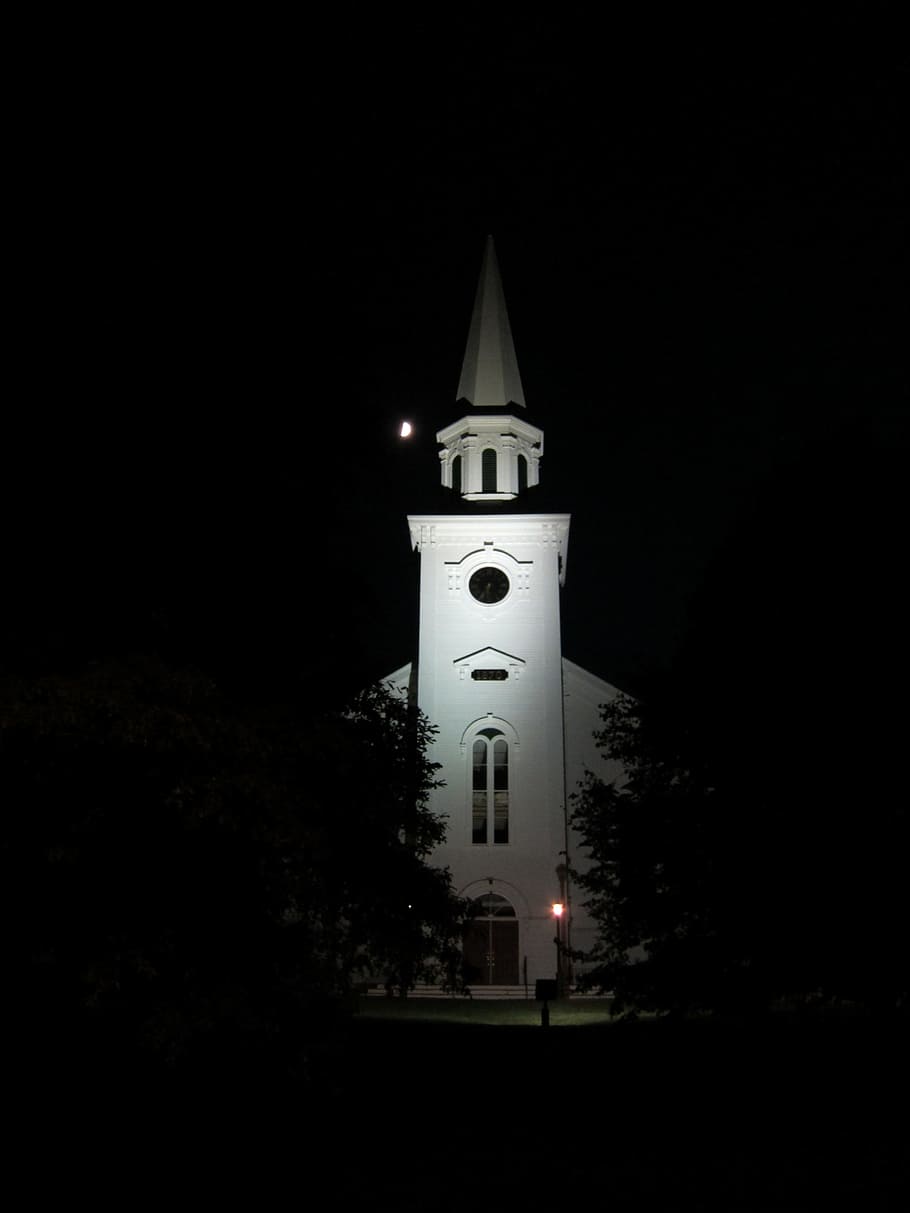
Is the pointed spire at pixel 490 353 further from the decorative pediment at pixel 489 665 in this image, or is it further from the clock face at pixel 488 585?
the decorative pediment at pixel 489 665

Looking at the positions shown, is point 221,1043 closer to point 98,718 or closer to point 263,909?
point 263,909

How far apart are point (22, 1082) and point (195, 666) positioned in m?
4.10

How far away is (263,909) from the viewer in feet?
35.5

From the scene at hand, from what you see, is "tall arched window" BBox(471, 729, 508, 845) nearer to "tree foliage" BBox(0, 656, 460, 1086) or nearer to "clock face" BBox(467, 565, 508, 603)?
"clock face" BBox(467, 565, 508, 603)

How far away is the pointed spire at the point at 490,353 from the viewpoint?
135 feet

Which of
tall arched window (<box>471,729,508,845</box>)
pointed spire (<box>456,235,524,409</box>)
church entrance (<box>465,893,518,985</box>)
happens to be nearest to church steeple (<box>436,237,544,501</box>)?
pointed spire (<box>456,235,524,409</box>)

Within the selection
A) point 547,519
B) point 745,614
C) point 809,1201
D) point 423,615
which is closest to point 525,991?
point 423,615

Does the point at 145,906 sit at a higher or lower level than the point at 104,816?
lower

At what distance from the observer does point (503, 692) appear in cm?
3722

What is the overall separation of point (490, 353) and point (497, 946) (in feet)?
69.5

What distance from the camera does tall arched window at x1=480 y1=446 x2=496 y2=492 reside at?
131 ft

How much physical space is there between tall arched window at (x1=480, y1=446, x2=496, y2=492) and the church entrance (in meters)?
13.8

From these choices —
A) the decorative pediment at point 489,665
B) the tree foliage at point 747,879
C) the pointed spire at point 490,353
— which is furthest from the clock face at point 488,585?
the tree foliage at point 747,879

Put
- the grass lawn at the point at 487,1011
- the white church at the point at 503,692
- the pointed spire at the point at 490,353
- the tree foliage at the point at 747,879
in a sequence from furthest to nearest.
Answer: the pointed spire at the point at 490,353 < the white church at the point at 503,692 < the grass lawn at the point at 487,1011 < the tree foliage at the point at 747,879
